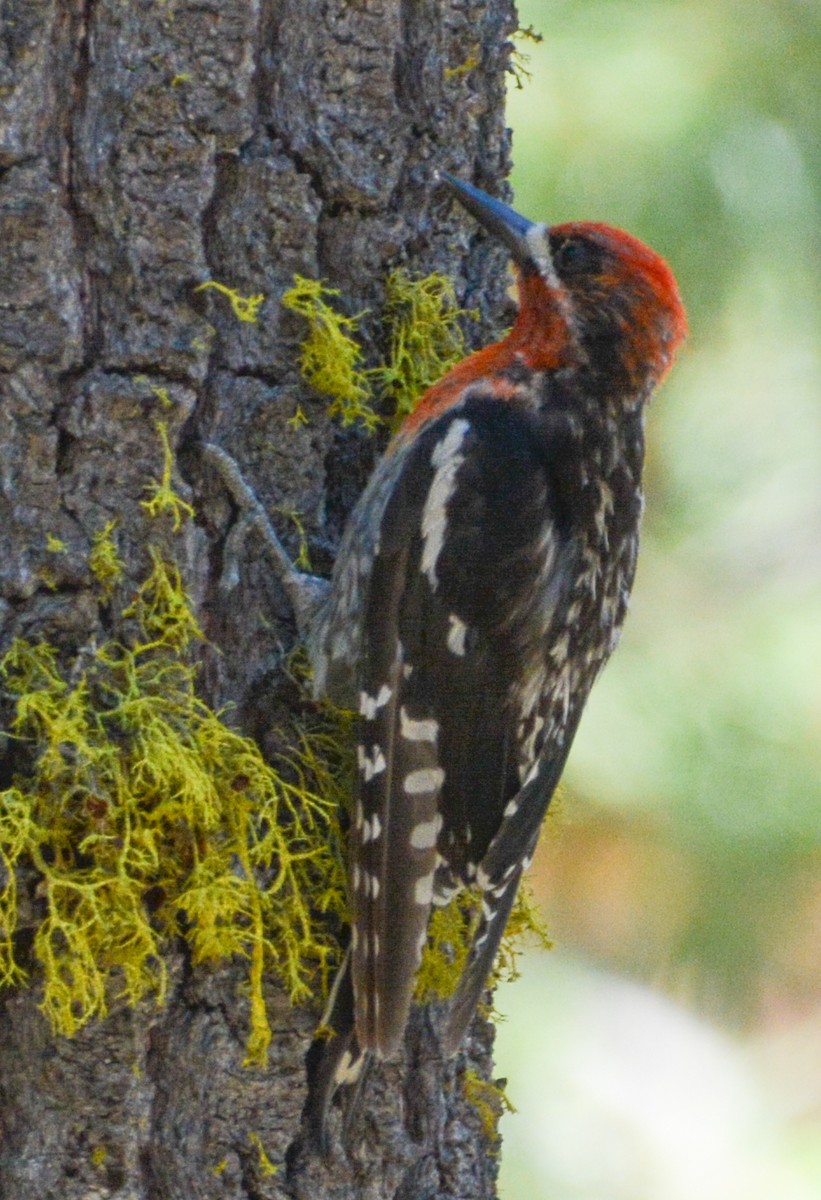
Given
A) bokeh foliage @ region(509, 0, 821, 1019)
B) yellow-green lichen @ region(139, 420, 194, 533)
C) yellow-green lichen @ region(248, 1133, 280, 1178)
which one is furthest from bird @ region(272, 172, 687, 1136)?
bokeh foliage @ region(509, 0, 821, 1019)

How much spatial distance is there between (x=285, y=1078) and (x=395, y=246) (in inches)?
60.2

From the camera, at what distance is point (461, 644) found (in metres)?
2.92

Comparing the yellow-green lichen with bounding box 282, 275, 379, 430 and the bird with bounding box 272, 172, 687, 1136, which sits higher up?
the yellow-green lichen with bounding box 282, 275, 379, 430

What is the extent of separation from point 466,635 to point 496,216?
831mm

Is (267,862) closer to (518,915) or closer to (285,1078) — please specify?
(285,1078)

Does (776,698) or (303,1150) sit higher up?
(776,698)

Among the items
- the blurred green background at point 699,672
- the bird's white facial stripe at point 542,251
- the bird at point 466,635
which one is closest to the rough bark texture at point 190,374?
the bird at point 466,635

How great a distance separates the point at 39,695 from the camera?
242 cm

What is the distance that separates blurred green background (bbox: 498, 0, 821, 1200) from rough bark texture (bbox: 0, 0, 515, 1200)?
1496 millimetres

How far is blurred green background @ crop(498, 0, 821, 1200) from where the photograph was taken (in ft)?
14.1

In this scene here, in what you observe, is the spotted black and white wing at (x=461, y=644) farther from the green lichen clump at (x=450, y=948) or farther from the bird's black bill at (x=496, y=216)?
the bird's black bill at (x=496, y=216)

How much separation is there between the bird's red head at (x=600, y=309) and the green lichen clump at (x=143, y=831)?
1.11 m

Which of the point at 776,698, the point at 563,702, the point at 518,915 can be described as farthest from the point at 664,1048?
the point at 563,702

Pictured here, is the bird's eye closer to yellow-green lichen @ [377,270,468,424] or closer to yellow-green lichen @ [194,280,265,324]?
yellow-green lichen @ [377,270,468,424]
